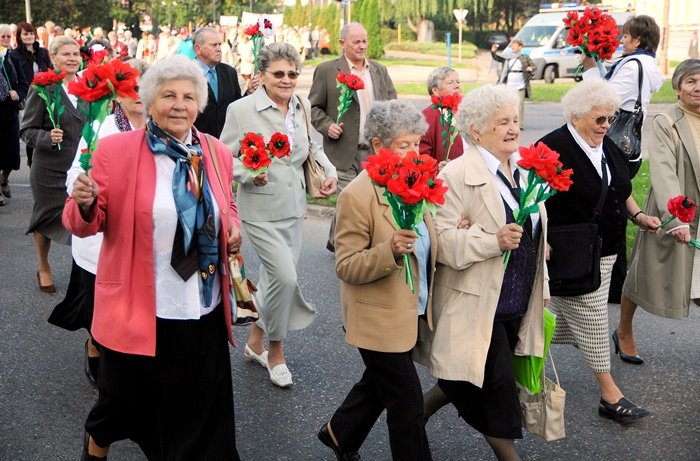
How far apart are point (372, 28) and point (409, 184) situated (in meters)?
49.1

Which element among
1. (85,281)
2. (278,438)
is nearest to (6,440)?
(85,281)

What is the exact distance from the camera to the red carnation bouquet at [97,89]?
13.0ft

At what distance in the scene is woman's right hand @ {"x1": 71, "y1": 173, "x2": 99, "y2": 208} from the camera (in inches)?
149

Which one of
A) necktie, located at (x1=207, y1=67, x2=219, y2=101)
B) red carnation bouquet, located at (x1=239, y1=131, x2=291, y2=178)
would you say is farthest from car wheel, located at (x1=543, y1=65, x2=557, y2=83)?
red carnation bouquet, located at (x1=239, y1=131, x2=291, y2=178)

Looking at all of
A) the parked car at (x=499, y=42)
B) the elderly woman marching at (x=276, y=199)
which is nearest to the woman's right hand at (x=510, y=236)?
the elderly woman marching at (x=276, y=199)

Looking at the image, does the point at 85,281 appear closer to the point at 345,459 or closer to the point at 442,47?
the point at 345,459

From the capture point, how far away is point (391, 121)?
4.53 meters

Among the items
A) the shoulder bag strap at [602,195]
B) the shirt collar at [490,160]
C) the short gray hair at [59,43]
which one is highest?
the short gray hair at [59,43]

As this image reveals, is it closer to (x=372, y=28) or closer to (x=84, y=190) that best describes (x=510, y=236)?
(x=84, y=190)

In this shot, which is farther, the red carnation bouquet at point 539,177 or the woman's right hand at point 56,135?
the woman's right hand at point 56,135

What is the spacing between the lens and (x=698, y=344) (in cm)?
693

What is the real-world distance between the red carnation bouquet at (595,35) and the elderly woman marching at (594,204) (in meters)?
2.02

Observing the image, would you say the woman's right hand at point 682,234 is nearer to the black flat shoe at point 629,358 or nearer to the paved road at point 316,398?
the paved road at point 316,398

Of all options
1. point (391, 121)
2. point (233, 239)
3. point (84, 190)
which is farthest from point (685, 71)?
point (84, 190)
